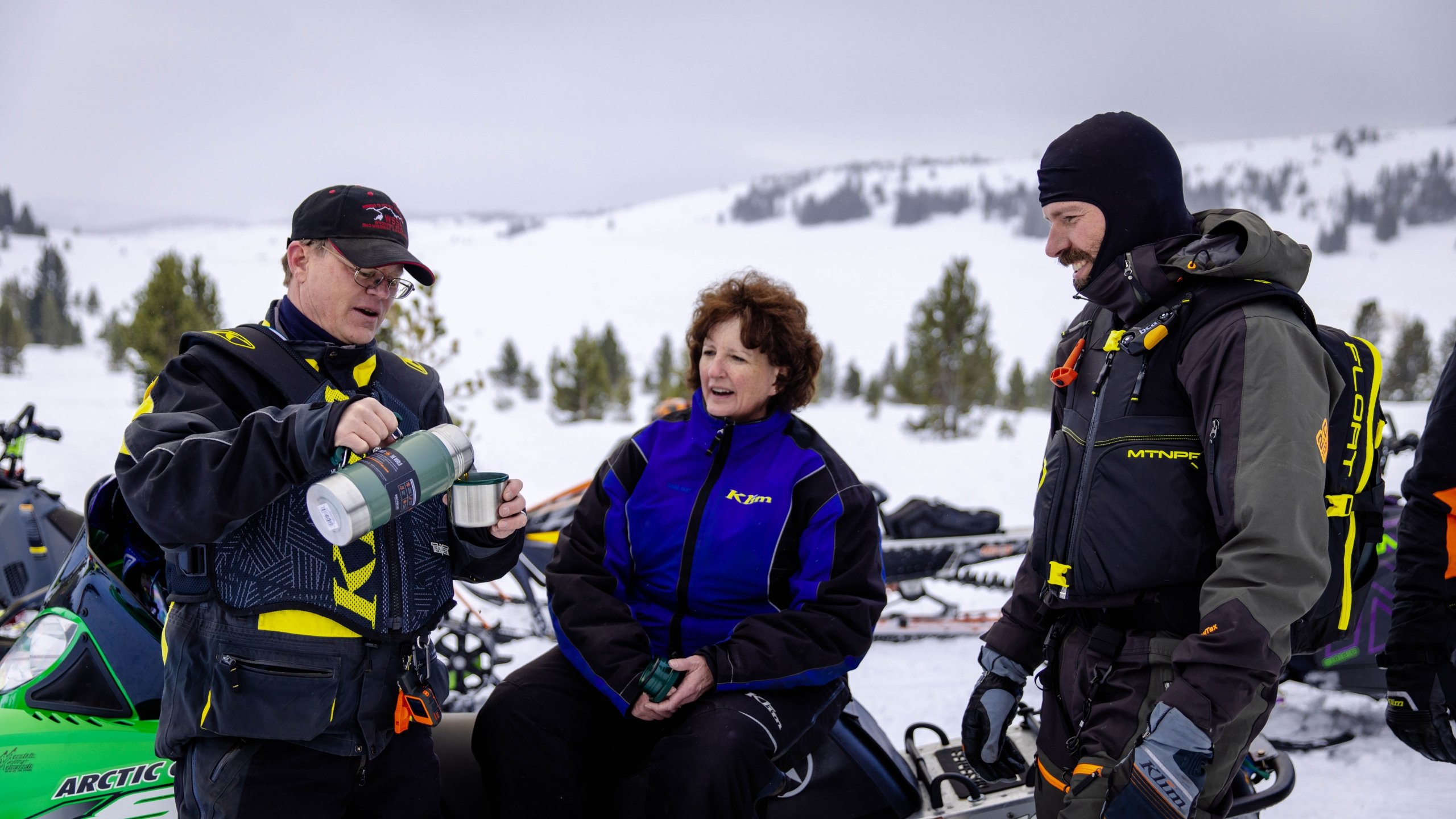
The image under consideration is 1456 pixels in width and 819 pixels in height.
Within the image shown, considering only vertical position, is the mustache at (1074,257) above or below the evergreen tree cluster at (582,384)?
above

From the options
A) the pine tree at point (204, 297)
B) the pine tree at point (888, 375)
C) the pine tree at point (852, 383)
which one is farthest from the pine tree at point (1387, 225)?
the pine tree at point (204, 297)

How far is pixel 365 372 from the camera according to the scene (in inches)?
78.7

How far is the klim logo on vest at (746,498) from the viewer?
92.1 inches

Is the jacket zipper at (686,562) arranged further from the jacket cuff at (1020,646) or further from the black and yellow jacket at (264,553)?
the jacket cuff at (1020,646)

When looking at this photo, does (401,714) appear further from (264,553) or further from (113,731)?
(113,731)

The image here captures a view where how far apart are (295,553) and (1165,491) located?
1.91 metres

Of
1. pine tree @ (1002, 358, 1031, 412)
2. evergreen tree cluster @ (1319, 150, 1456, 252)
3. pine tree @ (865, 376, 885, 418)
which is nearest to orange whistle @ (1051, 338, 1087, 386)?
pine tree @ (865, 376, 885, 418)

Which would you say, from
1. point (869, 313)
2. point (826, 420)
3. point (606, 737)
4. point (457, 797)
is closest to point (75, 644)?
point (457, 797)

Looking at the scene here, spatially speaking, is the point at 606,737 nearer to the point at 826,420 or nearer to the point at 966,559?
the point at 966,559

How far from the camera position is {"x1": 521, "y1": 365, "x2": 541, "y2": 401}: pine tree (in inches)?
1036

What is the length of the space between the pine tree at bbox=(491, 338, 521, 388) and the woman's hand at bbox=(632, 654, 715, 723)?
25.7 meters

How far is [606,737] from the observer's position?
2.24m

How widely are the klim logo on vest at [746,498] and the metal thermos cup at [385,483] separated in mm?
896

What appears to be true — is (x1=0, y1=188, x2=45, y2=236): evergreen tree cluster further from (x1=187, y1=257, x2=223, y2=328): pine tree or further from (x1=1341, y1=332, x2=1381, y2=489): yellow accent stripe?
(x1=1341, y1=332, x2=1381, y2=489): yellow accent stripe
